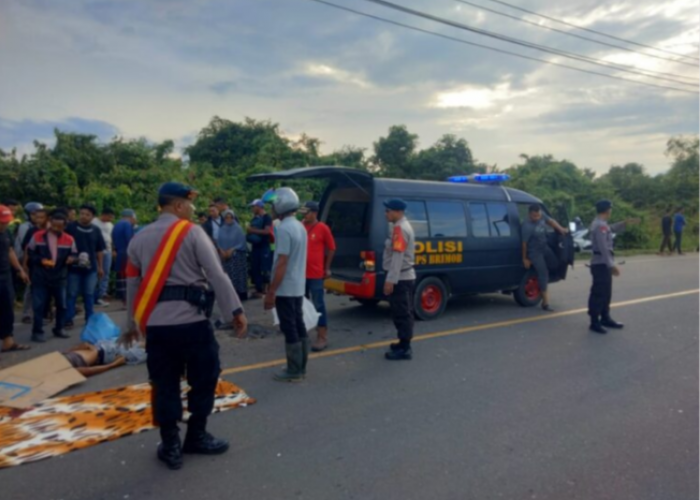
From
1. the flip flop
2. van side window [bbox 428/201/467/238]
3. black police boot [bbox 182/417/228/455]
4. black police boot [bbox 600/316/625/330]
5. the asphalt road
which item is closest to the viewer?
the asphalt road

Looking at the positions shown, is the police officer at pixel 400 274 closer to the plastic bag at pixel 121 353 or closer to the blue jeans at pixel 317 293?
the blue jeans at pixel 317 293

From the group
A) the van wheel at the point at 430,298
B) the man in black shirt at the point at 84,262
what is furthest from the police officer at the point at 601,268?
the man in black shirt at the point at 84,262

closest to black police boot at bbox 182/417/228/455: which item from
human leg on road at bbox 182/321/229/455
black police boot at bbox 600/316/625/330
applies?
human leg on road at bbox 182/321/229/455

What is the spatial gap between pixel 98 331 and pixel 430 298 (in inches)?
178

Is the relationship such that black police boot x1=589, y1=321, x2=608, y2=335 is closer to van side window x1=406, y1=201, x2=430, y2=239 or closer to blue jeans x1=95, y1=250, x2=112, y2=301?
van side window x1=406, y1=201, x2=430, y2=239

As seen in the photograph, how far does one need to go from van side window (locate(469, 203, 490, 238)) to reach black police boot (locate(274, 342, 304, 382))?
13.8 ft

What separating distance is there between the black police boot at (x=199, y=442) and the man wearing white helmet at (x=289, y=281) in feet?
4.71

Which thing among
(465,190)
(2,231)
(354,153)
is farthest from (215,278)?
(354,153)

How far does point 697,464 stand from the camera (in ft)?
12.3

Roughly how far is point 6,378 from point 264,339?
2771mm

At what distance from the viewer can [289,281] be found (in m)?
5.12

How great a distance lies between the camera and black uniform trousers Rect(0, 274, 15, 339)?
20.4 ft

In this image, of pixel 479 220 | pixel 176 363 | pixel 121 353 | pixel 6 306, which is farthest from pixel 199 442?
pixel 479 220

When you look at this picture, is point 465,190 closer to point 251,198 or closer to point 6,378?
point 6,378
